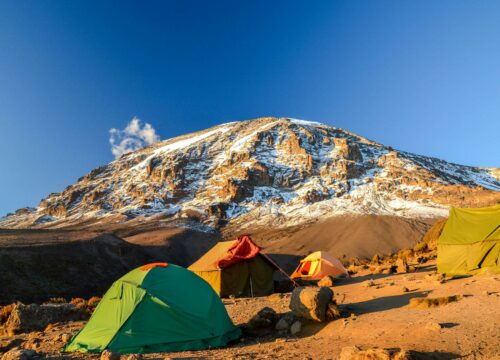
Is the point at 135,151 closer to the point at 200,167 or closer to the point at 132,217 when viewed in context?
the point at 200,167

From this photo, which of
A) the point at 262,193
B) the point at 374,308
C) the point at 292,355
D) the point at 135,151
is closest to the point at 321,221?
the point at 262,193

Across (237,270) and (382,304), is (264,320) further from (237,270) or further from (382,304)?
(237,270)

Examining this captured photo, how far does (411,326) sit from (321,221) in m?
59.6

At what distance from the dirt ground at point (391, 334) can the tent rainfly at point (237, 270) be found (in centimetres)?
589

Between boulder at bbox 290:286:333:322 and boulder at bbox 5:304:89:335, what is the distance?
857cm

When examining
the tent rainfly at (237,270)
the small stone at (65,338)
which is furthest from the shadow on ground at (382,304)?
the small stone at (65,338)

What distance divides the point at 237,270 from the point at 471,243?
10487 millimetres

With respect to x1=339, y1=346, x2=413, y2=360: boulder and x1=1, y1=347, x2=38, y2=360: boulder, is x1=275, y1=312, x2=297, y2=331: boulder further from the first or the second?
x1=1, y1=347, x2=38, y2=360: boulder

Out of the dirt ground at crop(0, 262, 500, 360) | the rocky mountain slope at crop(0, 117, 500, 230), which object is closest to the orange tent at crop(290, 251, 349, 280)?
the dirt ground at crop(0, 262, 500, 360)

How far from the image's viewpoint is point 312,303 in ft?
29.2

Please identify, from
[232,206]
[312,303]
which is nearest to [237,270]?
[312,303]

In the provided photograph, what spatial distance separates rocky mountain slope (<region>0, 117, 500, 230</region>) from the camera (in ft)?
248

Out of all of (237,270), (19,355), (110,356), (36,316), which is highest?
(36,316)

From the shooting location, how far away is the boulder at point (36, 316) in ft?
36.9
